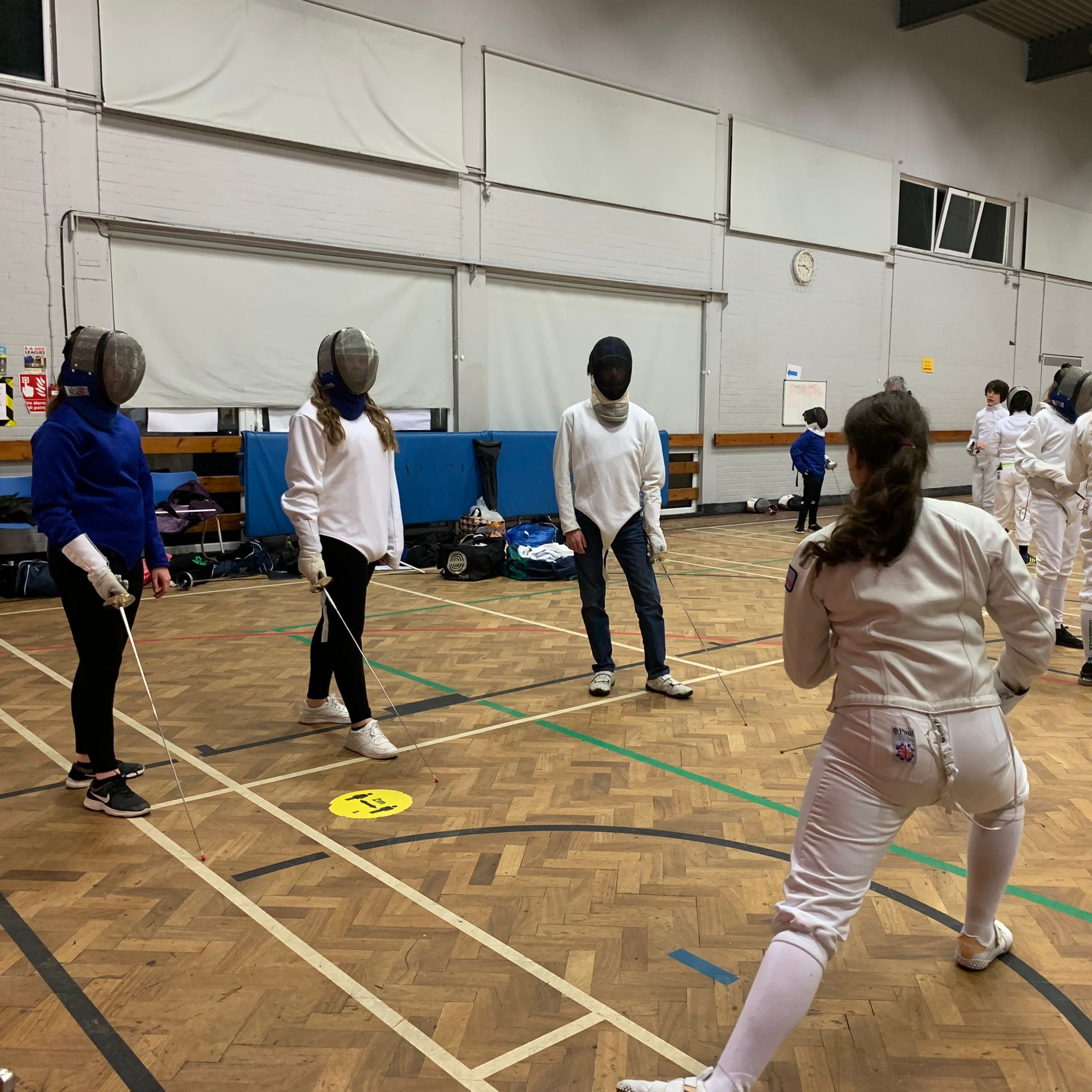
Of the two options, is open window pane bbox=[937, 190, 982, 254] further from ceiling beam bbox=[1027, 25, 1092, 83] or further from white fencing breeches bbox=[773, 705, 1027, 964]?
white fencing breeches bbox=[773, 705, 1027, 964]

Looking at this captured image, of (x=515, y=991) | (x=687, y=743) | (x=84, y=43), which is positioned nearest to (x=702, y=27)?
(x=84, y=43)

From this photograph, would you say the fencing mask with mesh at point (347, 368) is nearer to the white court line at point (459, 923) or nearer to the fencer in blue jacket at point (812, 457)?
the white court line at point (459, 923)

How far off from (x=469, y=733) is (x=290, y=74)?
24.4 feet

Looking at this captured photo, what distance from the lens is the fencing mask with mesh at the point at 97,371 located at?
3201 mm

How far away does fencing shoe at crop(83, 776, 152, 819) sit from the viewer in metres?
3.38

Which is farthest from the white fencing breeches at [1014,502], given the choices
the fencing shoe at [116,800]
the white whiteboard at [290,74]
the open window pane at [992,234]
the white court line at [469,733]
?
the open window pane at [992,234]

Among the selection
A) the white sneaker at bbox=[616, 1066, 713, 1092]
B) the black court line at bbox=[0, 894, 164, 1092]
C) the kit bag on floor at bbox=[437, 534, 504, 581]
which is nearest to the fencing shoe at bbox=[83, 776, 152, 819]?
the black court line at bbox=[0, 894, 164, 1092]

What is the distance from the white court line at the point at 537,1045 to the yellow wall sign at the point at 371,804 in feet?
4.46

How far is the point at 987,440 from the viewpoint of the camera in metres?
10.7

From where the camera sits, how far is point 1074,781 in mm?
3762

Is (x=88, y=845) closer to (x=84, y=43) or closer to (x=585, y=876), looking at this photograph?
(x=585, y=876)

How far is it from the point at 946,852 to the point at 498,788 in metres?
1.55

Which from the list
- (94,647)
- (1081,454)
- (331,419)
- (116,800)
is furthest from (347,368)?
(1081,454)

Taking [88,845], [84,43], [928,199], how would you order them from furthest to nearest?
1. [928,199]
2. [84,43]
3. [88,845]
